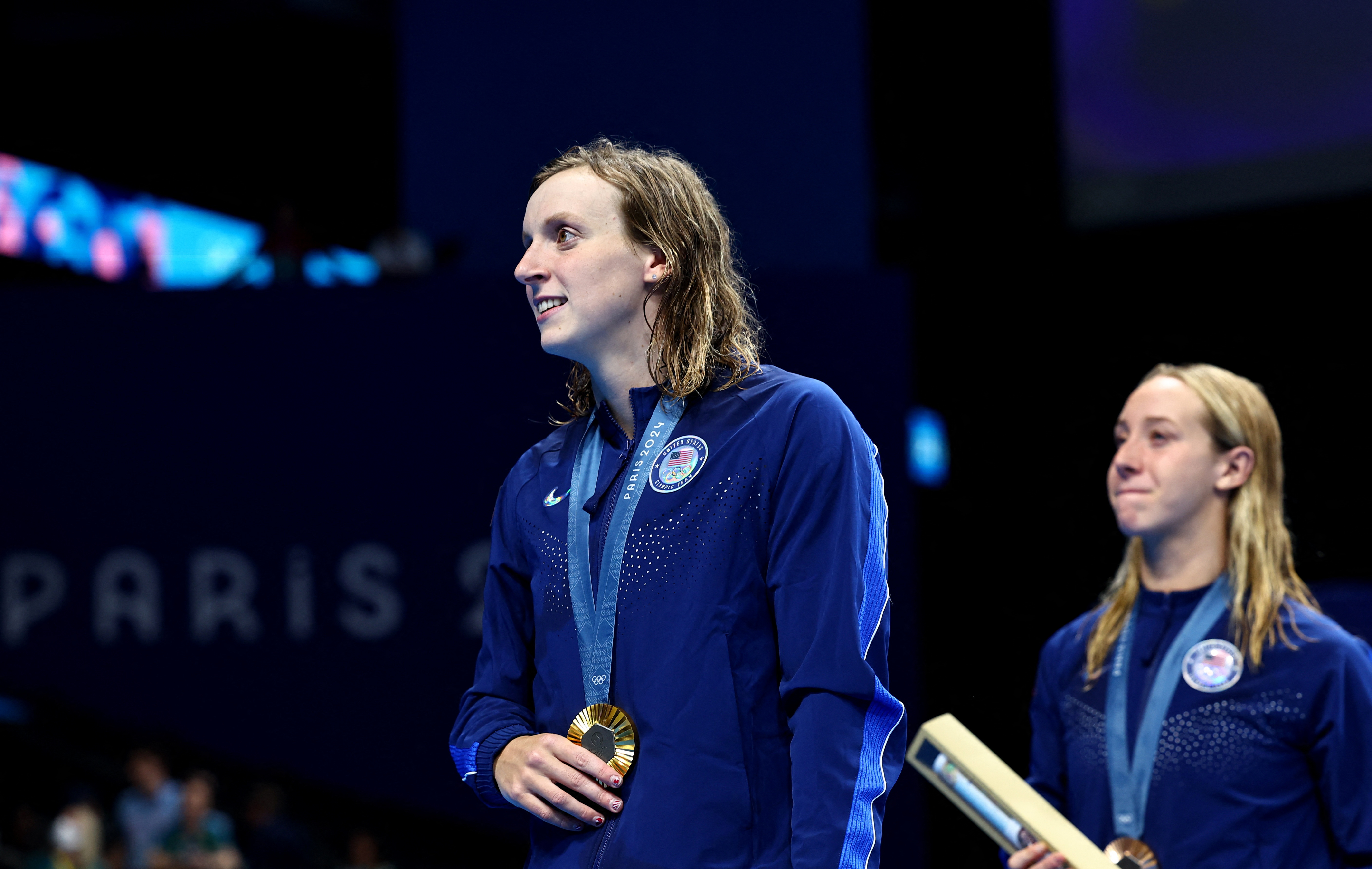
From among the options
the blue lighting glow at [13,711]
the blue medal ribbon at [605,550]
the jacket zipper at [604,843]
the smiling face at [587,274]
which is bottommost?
the blue lighting glow at [13,711]

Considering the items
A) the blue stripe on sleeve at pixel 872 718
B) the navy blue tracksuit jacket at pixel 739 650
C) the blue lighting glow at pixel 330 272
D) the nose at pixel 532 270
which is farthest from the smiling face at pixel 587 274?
the blue lighting glow at pixel 330 272

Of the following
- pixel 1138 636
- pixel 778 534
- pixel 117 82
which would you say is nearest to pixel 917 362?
pixel 1138 636

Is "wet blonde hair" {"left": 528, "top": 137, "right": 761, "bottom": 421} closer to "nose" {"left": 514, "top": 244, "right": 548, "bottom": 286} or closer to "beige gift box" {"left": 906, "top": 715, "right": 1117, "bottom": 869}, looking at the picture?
"nose" {"left": 514, "top": 244, "right": 548, "bottom": 286}

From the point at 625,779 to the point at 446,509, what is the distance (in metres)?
6.15

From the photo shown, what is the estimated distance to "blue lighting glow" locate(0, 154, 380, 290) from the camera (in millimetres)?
14617

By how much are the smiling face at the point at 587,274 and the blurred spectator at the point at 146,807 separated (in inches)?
270

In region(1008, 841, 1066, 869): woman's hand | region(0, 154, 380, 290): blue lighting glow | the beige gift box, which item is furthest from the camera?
region(0, 154, 380, 290): blue lighting glow

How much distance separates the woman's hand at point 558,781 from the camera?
5.98 ft

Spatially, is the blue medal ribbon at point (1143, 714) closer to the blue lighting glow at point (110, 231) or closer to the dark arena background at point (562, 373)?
the dark arena background at point (562, 373)

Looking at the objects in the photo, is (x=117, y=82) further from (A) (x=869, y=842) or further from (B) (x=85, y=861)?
(A) (x=869, y=842)

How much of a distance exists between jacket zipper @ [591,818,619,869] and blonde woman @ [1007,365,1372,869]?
118cm

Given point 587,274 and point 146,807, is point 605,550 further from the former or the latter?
point 146,807

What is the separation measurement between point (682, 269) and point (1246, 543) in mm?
1815

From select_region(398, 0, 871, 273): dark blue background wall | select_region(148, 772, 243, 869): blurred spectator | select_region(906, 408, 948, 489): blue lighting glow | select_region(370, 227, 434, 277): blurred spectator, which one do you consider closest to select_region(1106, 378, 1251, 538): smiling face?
select_region(398, 0, 871, 273): dark blue background wall
